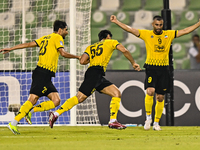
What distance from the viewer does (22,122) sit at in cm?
745

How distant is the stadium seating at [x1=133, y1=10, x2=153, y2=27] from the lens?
1176 centimetres

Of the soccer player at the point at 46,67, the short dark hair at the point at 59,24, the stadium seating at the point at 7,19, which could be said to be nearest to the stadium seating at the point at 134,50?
the stadium seating at the point at 7,19

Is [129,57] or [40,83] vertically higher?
[129,57]

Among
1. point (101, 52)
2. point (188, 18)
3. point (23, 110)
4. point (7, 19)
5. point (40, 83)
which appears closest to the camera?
point (23, 110)

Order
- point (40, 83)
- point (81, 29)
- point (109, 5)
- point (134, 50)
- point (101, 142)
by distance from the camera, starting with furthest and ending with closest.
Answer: point (109, 5)
point (134, 50)
point (81, 29)
point (40, 83)
point (101, 142)

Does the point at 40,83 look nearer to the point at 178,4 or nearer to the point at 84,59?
the point at 84,59

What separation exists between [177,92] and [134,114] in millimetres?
892

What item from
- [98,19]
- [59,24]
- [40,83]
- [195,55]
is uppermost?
[98,19]

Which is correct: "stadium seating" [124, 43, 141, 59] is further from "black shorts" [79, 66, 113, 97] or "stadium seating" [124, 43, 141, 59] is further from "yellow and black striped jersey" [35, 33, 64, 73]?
"yellow and black striped jersey" [35, 33, 64, 73]

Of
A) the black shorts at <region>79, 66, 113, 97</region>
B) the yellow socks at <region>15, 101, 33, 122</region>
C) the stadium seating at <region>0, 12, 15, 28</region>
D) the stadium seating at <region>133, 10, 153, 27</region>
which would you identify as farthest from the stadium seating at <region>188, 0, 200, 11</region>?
the yellow socks at <region>15, 101, 33, 122</region>

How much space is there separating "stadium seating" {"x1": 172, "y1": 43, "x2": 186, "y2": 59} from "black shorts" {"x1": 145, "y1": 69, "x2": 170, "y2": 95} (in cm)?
539

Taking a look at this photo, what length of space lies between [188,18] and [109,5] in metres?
2.37

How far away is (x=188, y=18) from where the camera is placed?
11.8m

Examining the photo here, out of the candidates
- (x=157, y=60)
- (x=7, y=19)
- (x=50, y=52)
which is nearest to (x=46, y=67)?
(x=50, y=52)
